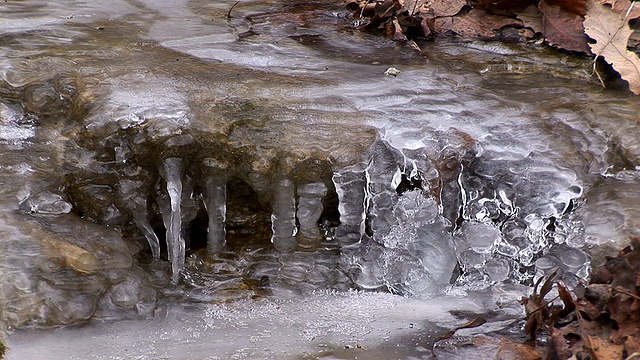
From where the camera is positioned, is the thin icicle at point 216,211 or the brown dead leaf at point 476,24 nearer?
the thin icicle at point 216,211

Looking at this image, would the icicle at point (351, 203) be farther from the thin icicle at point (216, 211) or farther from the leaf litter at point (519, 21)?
the leaf litter at point (519, 21)

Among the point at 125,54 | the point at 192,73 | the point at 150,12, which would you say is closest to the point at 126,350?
the point at 192,73

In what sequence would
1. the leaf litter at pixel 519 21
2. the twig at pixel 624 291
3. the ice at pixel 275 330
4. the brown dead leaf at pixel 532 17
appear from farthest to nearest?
the brown dead leaf at pixel 532 17 < the leaf litter at pixel 519 21 < the ice at pixel 275 330 < the twig at pixel 624 291

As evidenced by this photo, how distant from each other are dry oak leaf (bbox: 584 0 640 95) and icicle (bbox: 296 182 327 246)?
153 centimetres

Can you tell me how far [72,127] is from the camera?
2883mm

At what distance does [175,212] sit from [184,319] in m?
0.44

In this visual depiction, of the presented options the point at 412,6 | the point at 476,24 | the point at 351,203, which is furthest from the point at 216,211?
the point at 476,24

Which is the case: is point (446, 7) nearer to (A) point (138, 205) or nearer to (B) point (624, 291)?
A: (A) point (138, 205)

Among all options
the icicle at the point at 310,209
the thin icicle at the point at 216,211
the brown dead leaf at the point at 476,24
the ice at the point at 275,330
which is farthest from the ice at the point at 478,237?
the brown dead leaf at the point at 476,24

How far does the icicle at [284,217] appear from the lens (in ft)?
9.35

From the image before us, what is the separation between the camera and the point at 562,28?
374cm

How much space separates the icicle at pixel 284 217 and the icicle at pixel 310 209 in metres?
0.03

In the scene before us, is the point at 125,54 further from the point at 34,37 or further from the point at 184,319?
the point at 184,319

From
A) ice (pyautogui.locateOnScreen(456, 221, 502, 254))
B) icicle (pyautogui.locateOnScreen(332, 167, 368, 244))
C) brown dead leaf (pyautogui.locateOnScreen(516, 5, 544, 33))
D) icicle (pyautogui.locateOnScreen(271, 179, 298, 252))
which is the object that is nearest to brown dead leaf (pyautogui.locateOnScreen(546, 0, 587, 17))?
brown dead leaf (pyautogui.locateOnScreen(516, 5, 544, 33))
